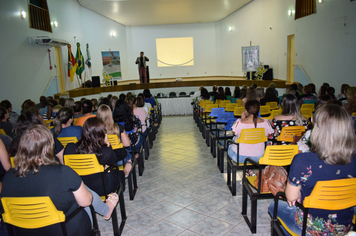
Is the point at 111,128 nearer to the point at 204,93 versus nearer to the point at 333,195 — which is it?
the point at 333,195

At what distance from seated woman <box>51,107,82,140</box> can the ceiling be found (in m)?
8.51

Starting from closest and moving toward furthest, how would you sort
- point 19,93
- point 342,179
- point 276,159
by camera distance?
point 342,179, point 276,159, point 19,93

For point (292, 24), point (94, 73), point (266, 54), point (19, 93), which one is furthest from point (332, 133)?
point (94, 73)

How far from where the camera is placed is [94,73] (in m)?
12.5

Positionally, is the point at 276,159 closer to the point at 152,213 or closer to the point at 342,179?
the point at 342,179

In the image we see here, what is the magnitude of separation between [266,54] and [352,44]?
5270 millimetres

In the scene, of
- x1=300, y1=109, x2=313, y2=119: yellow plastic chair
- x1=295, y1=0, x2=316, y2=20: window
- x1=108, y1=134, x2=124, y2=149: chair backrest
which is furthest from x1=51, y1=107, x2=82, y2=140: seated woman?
x1=295, y1=0, x2=316, y2=20: window

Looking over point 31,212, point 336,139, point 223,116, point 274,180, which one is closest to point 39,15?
point 223,116

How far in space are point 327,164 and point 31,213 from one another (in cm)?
185

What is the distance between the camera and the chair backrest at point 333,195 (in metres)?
1.52

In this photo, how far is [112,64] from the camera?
13.9m

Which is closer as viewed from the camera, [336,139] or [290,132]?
[336,139]

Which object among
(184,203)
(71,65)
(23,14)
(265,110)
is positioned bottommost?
(184,203)

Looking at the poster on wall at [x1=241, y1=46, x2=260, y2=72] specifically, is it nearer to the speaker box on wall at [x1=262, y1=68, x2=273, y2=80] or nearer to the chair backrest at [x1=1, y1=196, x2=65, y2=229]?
the speaker box on wall at [x1=262, y1=68, x2=273, y2=80]
